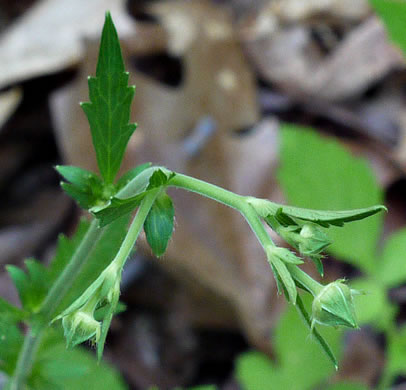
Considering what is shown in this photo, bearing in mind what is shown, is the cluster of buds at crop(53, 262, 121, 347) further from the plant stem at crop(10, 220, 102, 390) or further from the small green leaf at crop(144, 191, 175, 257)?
the plant stem at crop(10, 220, 102, 390)

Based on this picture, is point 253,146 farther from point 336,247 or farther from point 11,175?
point 11,175

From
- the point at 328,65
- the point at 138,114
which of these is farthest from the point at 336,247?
the point at 328,65

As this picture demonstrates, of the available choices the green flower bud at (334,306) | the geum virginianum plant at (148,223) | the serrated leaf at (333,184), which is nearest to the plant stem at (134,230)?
the geum virginianum plant at (148,223)

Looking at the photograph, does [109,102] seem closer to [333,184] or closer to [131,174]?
[131,174]

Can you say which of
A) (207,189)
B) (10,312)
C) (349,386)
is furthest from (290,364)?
(207,189)

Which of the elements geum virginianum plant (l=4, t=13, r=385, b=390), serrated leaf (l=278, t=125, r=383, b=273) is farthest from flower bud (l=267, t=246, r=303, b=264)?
serrated leaf (l=278, t=125, r=383, b=273)

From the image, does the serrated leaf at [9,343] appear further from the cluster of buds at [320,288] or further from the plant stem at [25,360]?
the cluster of buds at [320,288]
